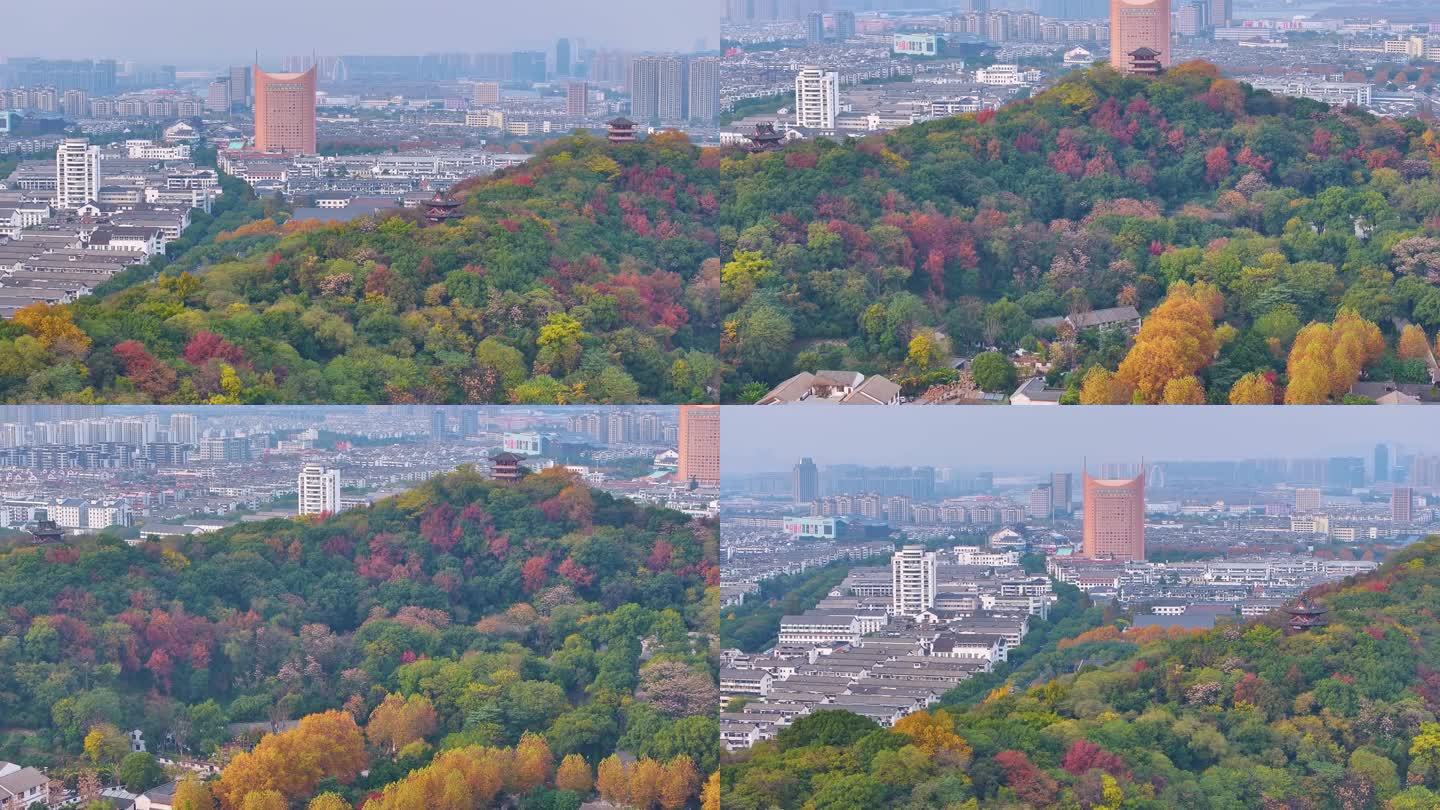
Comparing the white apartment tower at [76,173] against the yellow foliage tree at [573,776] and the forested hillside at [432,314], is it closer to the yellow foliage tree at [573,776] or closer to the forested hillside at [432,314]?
the forested hillside at [432,314]

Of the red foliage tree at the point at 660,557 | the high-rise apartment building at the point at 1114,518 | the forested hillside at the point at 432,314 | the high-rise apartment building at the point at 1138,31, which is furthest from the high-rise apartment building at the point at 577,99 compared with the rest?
the high-rise apartment building at the point at 1114,518

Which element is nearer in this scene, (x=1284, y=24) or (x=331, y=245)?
(x=331, y=245)

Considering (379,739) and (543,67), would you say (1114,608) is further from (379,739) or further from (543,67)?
(543,67)

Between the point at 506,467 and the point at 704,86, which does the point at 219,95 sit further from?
the point at 506,467

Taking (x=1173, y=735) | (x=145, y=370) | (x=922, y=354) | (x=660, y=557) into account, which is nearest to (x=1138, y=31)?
(x=922, y=354)

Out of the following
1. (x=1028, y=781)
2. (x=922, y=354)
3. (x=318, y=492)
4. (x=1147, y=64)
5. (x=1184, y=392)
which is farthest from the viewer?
(x=1147, y=64)

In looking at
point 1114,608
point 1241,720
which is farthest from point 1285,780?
point 1114,608
